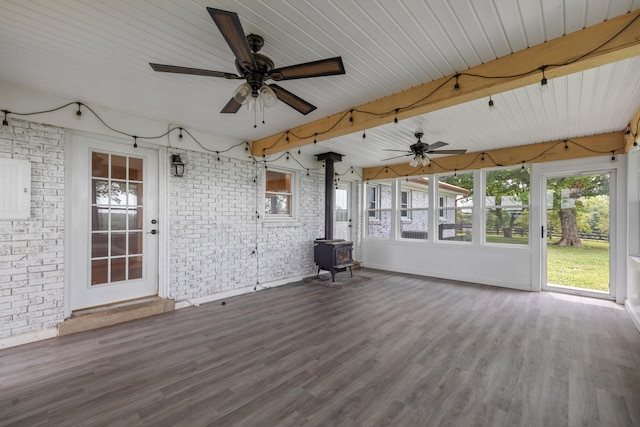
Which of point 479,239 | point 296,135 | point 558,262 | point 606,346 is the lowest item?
point 606,346

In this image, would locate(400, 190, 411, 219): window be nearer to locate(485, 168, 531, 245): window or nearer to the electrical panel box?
locate(485, 168, 531, 245): window

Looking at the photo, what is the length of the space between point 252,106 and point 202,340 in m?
2.45

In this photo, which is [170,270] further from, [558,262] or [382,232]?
[558,262]

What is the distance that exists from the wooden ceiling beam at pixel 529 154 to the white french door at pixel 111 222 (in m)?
5.33

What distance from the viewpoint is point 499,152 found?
5465 millimetres

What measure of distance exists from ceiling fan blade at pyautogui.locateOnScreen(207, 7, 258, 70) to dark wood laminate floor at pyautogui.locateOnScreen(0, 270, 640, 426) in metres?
2.39

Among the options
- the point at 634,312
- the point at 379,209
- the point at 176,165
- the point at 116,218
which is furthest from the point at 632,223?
the point at 116,218

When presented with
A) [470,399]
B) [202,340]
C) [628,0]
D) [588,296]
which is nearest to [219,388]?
[202,340]

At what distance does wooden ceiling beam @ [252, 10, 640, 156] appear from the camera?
6.23ft

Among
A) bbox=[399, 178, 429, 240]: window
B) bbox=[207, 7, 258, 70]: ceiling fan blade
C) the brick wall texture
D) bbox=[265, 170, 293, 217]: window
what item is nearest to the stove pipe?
the brick wall texture

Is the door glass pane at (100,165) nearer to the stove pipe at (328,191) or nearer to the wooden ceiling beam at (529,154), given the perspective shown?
the stove pipe at (328,191)

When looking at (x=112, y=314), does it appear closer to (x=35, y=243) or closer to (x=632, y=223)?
(x=35, y=243)

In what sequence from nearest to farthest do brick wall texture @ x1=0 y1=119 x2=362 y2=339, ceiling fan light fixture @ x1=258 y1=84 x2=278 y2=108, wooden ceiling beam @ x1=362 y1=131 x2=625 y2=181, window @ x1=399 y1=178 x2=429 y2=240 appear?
ceiling fan light fixture @ x1=258 y1=84 x2=278 y2=108 < brick wall texture @ x1=0 y1=119 x2=362 y2=339 < wooden ceiling beam @ x1=362 y1=131 x2=625 y2=181 < window @ x1=399 y1=178 x2=429 y2=240

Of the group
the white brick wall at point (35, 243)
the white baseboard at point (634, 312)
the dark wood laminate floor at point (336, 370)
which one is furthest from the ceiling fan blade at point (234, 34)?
the white baseboard at point (634, 312)
